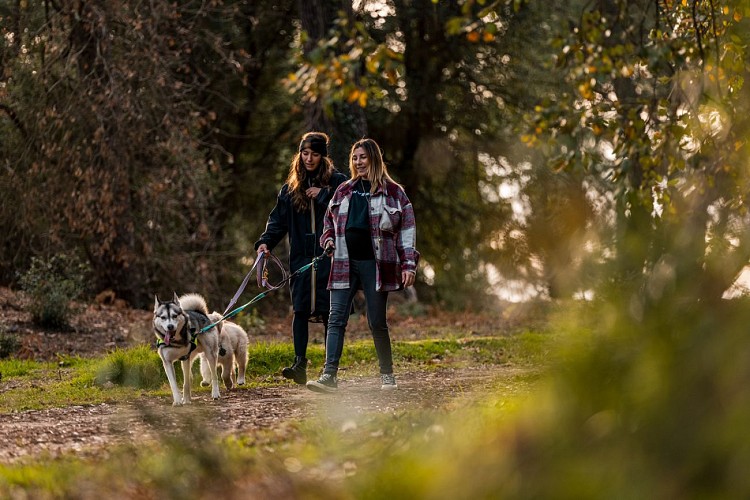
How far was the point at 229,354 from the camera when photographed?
11.0 meters

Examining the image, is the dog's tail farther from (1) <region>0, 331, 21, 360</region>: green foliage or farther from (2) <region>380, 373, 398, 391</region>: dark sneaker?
(1) <region>0, 331, 21, 360</region>: green foliage

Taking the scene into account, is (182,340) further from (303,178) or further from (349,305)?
(303,178)

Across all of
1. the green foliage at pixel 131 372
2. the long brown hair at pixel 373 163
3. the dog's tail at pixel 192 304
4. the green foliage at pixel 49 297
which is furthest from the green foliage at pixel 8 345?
the long brown hair at pixel 373 163

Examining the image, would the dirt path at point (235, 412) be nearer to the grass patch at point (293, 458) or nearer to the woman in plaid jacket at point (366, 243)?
the grass patch at point (293, 458)

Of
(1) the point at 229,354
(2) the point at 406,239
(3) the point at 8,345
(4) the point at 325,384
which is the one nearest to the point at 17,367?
(3) the point at 8,345

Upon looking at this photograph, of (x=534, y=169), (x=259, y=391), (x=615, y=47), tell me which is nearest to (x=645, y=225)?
(x=615, y=47)

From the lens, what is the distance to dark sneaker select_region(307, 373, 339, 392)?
394 inches

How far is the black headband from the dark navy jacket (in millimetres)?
310

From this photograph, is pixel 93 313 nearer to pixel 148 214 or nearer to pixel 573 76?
pixel 148 214

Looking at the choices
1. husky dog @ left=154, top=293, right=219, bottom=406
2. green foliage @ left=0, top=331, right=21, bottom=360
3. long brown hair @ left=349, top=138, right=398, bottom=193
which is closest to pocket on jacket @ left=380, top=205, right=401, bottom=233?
long brown hair @ left=349, top=138, right=398, bottom=193

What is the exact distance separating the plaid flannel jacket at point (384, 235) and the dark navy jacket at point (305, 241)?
0.69 m

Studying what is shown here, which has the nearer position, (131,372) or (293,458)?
(293,458)

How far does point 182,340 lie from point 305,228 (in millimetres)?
1832

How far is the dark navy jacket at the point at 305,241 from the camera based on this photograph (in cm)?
1088
